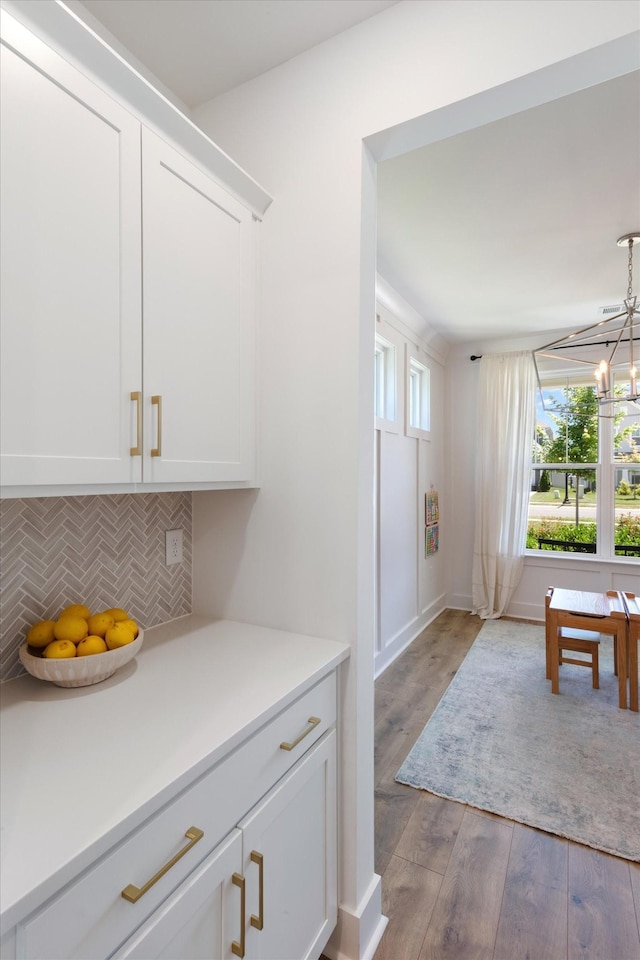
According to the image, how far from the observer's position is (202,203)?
4.33ft

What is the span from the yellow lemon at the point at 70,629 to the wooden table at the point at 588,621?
2.83 metres

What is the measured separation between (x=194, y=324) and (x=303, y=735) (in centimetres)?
110

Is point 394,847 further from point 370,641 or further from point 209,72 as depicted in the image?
point 209,72

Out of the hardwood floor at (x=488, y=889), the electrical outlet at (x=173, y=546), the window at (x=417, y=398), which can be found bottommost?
the hardwood floor at (x=488, y=889)

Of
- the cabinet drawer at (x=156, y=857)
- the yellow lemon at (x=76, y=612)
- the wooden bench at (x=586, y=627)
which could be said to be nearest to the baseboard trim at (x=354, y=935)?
the cabinet drawer at (x=156, y=857)

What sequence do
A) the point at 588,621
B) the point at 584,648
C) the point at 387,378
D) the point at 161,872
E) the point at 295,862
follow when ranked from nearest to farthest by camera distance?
1. the point at 161,872
2. the point at 295,862
3. the point at 588,621
4. the point at 584,648
5. the point at 387,378

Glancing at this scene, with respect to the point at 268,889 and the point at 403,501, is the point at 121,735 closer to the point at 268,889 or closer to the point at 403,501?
the point at 268,889

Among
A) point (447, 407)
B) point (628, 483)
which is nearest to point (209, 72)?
point (447, 407)

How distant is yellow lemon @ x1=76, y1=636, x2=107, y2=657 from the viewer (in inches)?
44.8

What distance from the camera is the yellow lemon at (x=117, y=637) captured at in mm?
1177

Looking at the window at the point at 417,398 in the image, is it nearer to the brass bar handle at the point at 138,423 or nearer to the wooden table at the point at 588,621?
the wooden table at the point at 588,621

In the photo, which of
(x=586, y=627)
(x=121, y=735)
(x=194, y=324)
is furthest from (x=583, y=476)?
(x=121, y=735)

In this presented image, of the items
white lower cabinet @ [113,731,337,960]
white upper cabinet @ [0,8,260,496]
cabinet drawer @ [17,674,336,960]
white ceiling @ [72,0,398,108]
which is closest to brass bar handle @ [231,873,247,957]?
white lower cabinet @ [113,731,337,960]

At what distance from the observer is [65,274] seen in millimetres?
975
